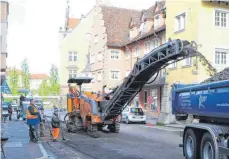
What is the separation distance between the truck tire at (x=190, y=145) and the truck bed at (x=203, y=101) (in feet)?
1.83

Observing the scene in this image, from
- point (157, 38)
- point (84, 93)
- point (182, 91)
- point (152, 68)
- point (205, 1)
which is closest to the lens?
point (182, 91)

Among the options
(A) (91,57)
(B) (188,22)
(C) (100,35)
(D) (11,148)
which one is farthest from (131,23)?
(D) (11,148)

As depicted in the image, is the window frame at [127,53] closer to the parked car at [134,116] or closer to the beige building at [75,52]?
the parked car at [134,116]

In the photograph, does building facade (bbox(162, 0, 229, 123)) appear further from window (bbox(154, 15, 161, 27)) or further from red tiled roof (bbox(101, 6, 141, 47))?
red tiled roof (bbox(101, 6, 141, 47))

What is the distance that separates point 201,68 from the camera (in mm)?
30391

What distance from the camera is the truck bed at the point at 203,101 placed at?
9117mm

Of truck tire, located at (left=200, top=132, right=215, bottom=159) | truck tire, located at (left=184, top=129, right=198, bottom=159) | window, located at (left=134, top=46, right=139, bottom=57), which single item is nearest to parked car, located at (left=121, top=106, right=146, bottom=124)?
window, located at (left=134, top=46, right=139, bottom=57)

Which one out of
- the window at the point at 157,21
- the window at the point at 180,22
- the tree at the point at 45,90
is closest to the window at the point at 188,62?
the window at the point at 180,22

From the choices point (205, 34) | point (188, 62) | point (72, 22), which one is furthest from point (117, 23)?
point (72, 22)

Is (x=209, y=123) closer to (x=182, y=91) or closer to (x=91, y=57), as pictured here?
(x=182, y=91)

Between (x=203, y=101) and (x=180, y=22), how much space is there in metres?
23.8

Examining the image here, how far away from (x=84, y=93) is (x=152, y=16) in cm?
2372

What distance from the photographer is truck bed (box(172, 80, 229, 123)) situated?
9.12 m

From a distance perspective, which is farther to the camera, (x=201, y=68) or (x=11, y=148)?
(x=201, y=68)
